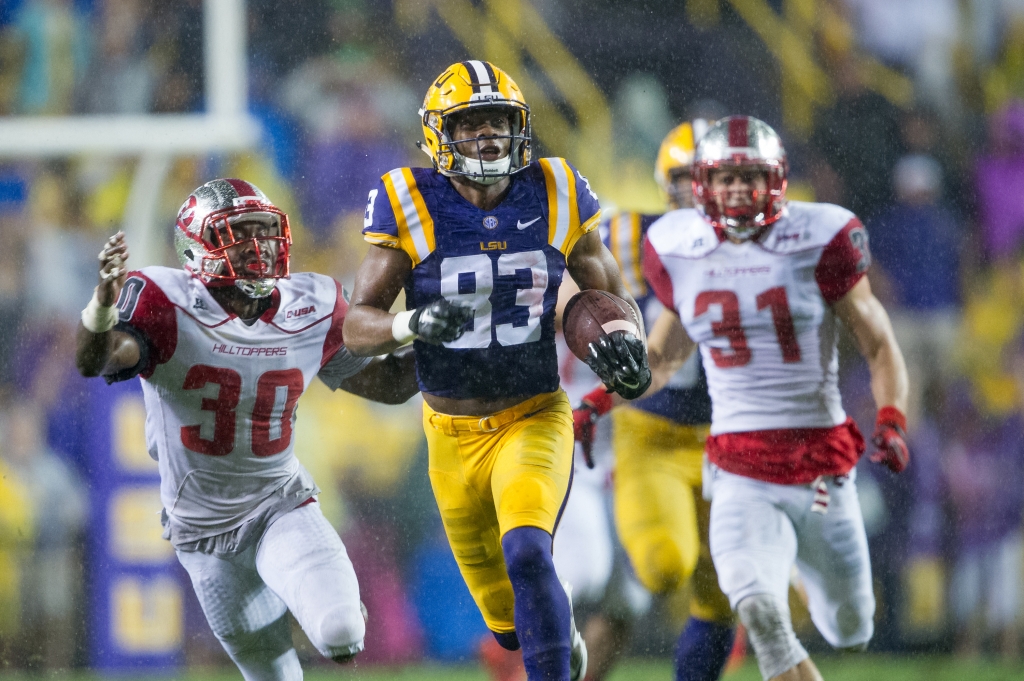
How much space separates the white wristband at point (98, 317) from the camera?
9.26 ft

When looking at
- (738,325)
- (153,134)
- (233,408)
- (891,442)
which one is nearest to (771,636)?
(891,442)

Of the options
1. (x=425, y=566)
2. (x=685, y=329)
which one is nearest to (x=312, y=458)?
(x=425, y=566)

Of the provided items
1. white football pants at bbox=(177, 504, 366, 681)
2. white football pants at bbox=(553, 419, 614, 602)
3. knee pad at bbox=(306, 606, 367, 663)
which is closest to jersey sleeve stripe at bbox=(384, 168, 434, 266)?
white football pants at bbox=(177, 504, 366, 681)

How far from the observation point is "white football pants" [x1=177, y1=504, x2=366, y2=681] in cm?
295

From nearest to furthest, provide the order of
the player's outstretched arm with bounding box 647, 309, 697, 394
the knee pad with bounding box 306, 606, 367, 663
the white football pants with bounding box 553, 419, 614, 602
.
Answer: the knee pad with bounding box 306, 606, 367, 663 < the player's outstretched arm with bounding box 647, 309, 697, 394 < the white football pants with bounding box 553, 419, 614, 602

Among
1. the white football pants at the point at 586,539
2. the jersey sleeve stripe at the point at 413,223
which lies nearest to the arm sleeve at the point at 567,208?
the jersey sleeve stripe at the point at 413,223

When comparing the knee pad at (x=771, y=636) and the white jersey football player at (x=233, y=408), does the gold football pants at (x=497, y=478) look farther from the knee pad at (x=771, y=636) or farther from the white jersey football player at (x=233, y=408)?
the knee pad at (x=771, y=636)

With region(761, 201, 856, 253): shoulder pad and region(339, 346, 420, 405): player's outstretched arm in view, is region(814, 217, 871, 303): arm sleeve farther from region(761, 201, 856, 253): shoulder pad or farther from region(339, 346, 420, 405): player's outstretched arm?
region(339, 346, 420, 405): player's outstretched arm

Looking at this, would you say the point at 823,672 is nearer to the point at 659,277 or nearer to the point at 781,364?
the point at 781,364

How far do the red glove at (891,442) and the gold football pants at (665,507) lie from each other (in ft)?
2.19

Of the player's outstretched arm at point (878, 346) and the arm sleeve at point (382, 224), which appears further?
the player's outstretched arm at point (878, 346)

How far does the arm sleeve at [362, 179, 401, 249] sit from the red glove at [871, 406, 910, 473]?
143 cm

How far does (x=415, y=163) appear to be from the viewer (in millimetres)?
5883

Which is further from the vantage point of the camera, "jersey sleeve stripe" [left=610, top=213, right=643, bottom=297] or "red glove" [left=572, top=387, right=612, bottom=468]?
"jersey sleeve stripe" [left=610, top=213, right=643, bottom=297]
